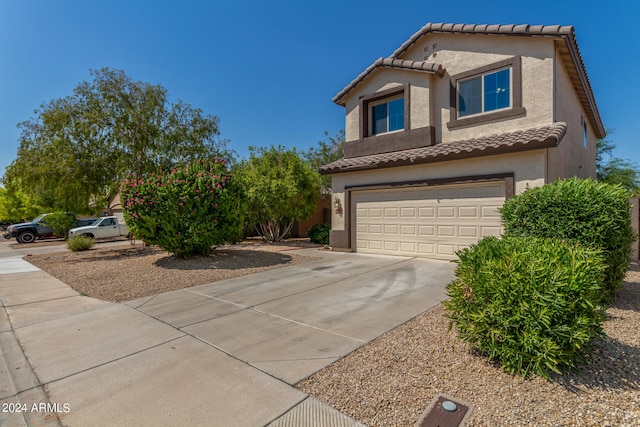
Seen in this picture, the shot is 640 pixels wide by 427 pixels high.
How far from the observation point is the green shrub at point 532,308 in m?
2.87

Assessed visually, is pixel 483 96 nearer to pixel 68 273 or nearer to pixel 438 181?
pixel 438 181

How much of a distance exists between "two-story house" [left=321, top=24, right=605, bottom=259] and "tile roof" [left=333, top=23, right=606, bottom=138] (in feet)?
0.11

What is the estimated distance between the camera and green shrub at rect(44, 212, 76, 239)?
21.9 m

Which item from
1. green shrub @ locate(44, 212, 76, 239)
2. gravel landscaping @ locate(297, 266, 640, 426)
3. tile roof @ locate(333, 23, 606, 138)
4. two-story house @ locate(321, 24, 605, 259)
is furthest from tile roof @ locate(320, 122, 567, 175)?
green shrub @ locate(44, 212, 76, 239)

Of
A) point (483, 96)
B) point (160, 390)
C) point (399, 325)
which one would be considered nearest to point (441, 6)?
point (483, 96)

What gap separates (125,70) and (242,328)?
564 inches

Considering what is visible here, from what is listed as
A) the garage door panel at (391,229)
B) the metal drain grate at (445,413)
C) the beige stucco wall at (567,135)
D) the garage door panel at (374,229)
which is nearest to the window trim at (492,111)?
the beige stucco wall at (567,135)

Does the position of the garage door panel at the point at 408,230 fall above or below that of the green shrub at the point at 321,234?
above

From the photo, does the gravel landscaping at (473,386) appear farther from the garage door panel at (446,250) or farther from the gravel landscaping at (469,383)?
Result: the garage door panel at (446,250)

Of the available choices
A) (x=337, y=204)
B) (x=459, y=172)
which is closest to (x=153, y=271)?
(x=337, y=204)

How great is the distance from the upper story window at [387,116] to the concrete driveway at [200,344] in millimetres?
6486

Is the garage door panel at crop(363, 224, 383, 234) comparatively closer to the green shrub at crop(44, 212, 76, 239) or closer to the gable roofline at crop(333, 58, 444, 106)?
the gable roofline at crop(333, 58, 444, 106)

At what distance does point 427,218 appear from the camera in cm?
1034

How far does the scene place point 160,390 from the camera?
10.2ft
